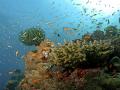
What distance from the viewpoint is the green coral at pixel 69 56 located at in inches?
273

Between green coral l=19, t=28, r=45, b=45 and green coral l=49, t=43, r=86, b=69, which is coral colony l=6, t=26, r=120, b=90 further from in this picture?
green coral l=19, t=28, r=45, b=45

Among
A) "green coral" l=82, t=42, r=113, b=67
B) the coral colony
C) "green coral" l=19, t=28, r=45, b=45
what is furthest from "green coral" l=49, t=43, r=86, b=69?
"green coral" l=19, t=28, r=45, b=45

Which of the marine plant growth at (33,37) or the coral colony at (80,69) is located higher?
the marine plant growth at (33,37)

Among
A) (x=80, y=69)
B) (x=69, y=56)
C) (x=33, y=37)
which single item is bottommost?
(x=80, y=69)

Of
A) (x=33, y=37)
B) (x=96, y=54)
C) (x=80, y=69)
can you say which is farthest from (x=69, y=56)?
(x=33, y=37)

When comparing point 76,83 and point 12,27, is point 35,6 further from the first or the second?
point 76,83

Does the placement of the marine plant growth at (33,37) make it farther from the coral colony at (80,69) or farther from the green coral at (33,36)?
the coral colony at (80,69)

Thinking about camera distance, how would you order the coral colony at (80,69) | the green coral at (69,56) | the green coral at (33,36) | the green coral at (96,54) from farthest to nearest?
1. the green coral at (33,36)
2. the green coral at (96,54)
3. the green coral at (69,56)
4. the coral colony at (80,69)

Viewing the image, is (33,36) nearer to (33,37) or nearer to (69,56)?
(33,37)

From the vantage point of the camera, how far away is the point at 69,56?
273 inches

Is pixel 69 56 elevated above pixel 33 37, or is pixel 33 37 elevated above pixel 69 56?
pixel 33 37

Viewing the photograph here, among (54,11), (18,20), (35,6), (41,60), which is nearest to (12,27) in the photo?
(18,20)

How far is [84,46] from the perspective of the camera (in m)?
7.21

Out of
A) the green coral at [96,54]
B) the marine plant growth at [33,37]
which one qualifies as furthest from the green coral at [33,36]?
the green coral at [96,54]
